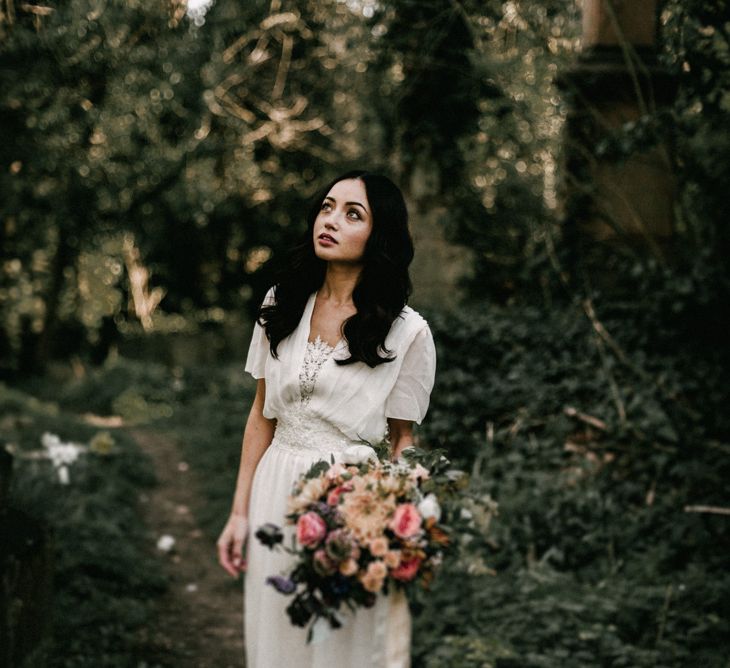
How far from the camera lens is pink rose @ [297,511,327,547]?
1.99 metres

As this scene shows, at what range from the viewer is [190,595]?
18.1 ft

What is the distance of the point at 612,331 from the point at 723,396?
3.46 ft

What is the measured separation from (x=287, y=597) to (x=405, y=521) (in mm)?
703

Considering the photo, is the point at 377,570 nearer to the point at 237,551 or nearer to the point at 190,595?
the point at 237,551

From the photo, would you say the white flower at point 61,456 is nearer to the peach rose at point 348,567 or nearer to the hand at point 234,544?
the hand at point 234,544

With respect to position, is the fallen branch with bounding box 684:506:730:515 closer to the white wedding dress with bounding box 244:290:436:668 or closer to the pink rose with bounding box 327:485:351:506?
the white wedding dress with bounding box 244:290:436:668

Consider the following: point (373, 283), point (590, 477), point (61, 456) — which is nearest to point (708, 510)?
point (590, 477)

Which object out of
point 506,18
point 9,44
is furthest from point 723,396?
point 9,44

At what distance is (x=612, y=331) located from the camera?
255 inches

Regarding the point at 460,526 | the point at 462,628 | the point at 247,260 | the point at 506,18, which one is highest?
the point at 506,18

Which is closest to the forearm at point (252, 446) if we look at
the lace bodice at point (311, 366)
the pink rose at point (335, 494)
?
the lace bodice at point (311, 366)

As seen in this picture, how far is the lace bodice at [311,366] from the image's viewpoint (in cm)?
263

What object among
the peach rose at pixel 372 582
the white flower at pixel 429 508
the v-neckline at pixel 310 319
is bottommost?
the peach rose at pixel 372 582

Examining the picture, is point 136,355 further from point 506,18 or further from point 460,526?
point 460,526
